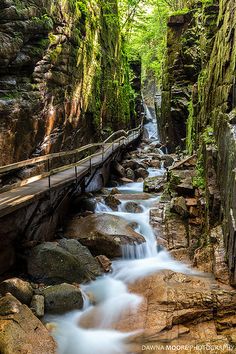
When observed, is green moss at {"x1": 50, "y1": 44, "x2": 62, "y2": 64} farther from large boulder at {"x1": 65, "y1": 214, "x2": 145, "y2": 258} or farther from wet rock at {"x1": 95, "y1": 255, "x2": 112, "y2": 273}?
wet rock at {"x1": 95, "y1": 255, "x2": 112, "y2": 273}

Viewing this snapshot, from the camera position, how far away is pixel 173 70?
2220 centimetres

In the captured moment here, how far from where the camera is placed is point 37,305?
531cm

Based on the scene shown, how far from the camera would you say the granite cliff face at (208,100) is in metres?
6.45

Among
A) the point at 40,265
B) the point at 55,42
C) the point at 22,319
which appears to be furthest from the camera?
the point at 55,42

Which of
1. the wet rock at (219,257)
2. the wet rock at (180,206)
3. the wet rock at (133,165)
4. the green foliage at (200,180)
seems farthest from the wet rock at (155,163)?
the wet rock at (219,257)

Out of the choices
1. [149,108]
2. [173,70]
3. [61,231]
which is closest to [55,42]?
[61,231]

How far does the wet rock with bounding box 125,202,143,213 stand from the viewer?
35.5ft

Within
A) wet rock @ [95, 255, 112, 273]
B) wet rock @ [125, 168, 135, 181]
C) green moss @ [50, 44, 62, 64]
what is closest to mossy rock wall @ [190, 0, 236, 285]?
wet rock @ [95, 255, 112, 273]

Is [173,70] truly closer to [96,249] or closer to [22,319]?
[96,249]

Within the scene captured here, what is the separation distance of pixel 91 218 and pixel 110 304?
3.49m

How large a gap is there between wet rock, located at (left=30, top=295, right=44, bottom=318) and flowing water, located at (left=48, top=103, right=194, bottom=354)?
0.79ft

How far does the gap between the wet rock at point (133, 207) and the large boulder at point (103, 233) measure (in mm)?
1318

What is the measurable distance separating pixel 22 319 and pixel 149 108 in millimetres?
42464

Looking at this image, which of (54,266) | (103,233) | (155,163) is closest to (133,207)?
(103,233)
